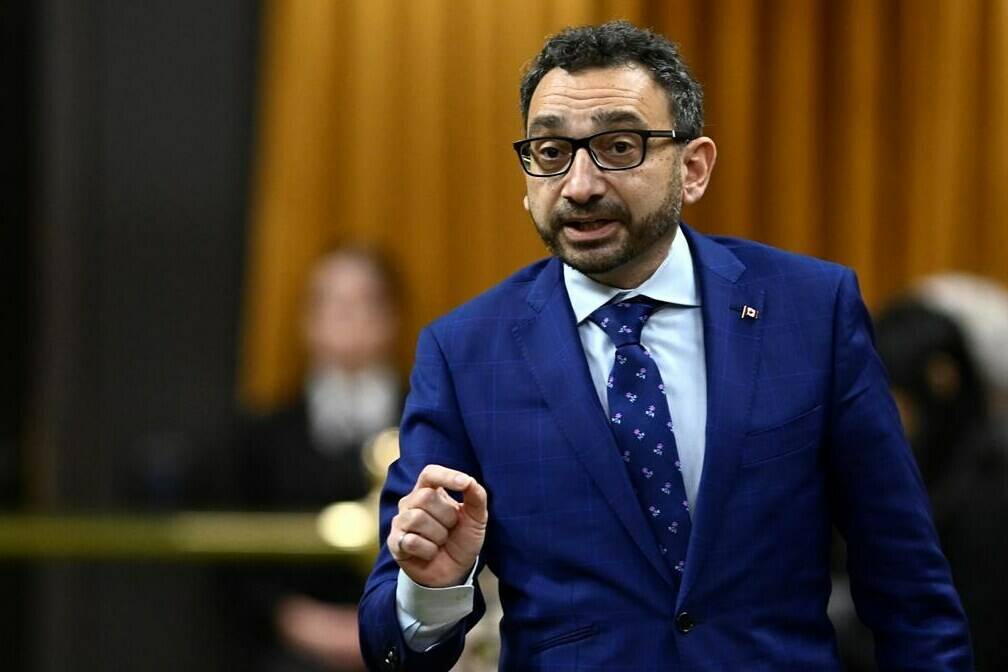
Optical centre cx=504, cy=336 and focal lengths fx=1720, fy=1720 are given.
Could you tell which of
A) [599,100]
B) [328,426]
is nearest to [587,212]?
[599,100]

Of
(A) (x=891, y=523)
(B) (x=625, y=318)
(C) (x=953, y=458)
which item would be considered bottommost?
(C) (x=953, y=458)

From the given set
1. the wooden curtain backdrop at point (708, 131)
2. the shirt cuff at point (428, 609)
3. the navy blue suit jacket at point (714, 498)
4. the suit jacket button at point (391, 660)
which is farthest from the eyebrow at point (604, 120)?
the wooden curtain backdrop at point (708, 131)

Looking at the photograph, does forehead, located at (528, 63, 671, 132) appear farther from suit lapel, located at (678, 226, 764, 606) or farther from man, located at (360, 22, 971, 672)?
suit lapel, located at (678, 226, 764, 606)

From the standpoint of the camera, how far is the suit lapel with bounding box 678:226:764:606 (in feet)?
6.64

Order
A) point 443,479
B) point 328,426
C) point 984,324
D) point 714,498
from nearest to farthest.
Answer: point 443,479, point 714,498, point 984,324, point 328,426

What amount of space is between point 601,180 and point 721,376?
278mm

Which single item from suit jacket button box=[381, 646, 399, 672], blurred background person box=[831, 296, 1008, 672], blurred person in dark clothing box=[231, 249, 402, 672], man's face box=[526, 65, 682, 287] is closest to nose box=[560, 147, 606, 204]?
man's face box=[526, 65, 682, 287]

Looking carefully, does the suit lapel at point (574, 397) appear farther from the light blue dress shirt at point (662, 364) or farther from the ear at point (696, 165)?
the ear at point (696, 165)

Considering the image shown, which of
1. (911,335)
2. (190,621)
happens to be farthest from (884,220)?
(190,621)

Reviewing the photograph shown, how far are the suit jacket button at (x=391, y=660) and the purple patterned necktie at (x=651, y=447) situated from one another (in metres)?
0.35

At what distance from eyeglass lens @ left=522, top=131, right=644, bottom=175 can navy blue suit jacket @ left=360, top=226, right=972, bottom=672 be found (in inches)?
7.3

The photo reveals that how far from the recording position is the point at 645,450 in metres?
2.07

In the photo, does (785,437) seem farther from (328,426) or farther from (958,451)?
(328,426)

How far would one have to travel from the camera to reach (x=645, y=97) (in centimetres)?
207
